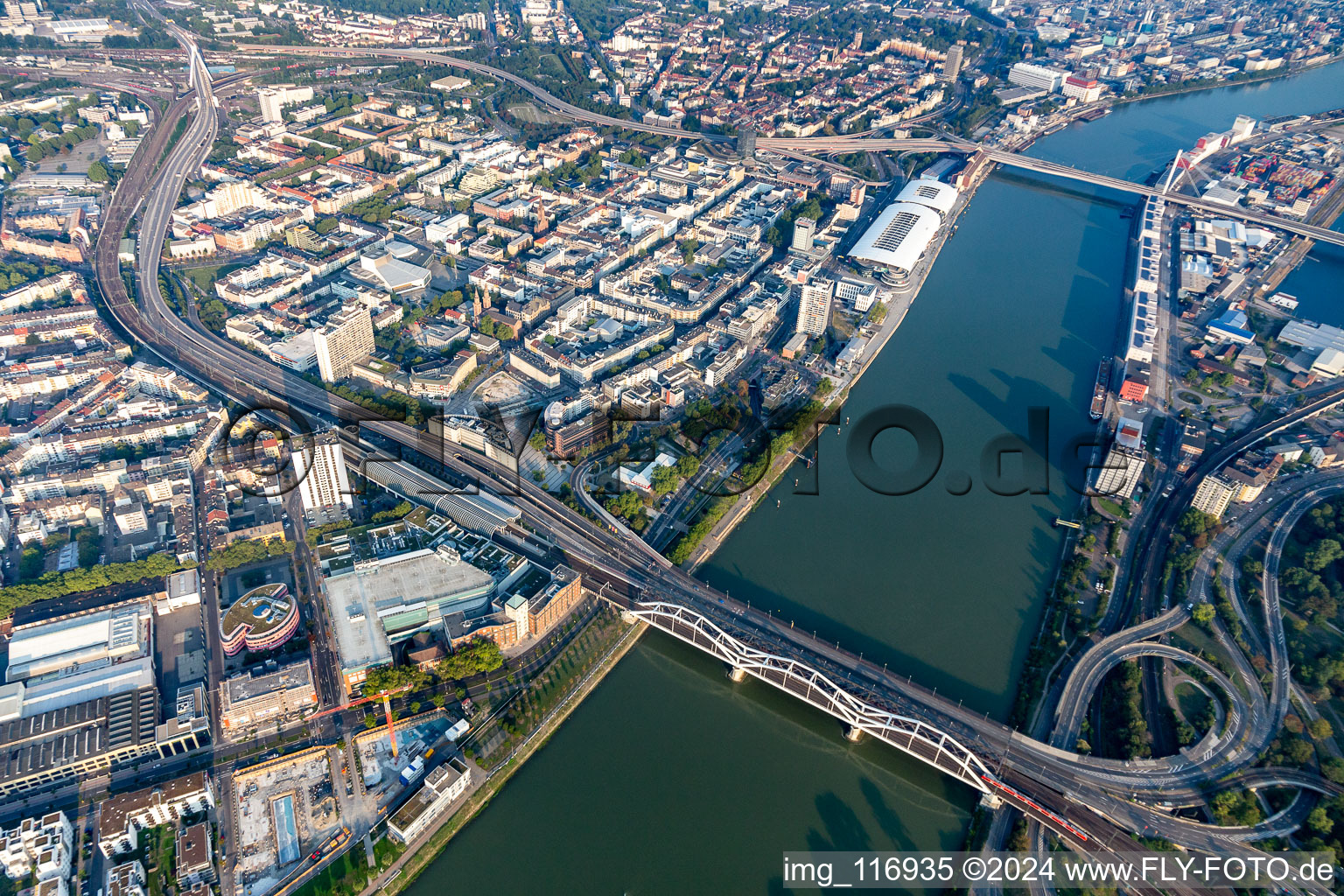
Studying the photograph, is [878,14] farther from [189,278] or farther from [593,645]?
[593,645]

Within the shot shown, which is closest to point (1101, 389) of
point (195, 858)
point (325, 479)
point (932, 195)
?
point (932, 195)

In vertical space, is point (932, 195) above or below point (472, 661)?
above

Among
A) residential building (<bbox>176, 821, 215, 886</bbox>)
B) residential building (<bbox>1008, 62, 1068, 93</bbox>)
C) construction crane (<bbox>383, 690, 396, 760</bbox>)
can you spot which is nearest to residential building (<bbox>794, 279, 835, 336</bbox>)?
construction crane (<bbox>383, 690, 396, 760</bbox>)

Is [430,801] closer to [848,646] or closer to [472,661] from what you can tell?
[472,661]

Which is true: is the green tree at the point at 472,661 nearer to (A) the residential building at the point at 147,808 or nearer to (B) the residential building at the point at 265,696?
(B) the residential building at the point at 265,696

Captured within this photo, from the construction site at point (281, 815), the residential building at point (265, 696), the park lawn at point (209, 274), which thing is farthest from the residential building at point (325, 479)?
the park lawn at point (209, 274)

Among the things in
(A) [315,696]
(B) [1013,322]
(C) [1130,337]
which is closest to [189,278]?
(A) [315,696]
